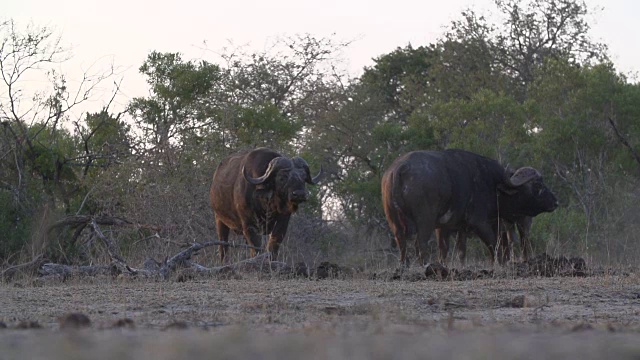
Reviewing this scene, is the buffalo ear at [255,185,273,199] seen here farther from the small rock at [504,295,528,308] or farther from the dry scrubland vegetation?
the small rock at [504,295,528,308]

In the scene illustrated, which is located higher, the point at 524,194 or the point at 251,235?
the point at 524,194

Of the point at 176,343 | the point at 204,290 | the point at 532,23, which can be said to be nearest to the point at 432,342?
the point at 176,343

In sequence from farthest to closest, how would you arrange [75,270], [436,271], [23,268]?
Answer: [23,268] → [75,270] → [436,271]

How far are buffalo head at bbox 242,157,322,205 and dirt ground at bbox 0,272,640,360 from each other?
11.8ft

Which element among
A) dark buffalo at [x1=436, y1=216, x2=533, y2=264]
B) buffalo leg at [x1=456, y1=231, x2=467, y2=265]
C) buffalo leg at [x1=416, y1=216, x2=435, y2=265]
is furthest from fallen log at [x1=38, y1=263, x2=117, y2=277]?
buffalo leg at [x1=456, y1=231, x2=467, y2=265]

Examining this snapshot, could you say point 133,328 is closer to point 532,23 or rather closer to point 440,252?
point 440,252

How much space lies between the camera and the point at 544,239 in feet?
63.7

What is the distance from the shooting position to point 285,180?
1472 centimetres

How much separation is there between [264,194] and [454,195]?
2605mm

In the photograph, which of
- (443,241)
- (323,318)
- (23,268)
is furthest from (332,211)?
(323,318)

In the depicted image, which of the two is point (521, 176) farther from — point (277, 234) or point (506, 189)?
point (277, 234)

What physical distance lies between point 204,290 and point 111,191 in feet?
29.6

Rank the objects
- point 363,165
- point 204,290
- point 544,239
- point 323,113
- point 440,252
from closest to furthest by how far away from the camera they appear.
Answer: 1. point 204,290
2. point 440,252
3. point 544,239
4. point 363,165
5. point 323,113

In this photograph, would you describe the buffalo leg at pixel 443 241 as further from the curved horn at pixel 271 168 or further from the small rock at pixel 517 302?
the small rock at pixel 517 302
